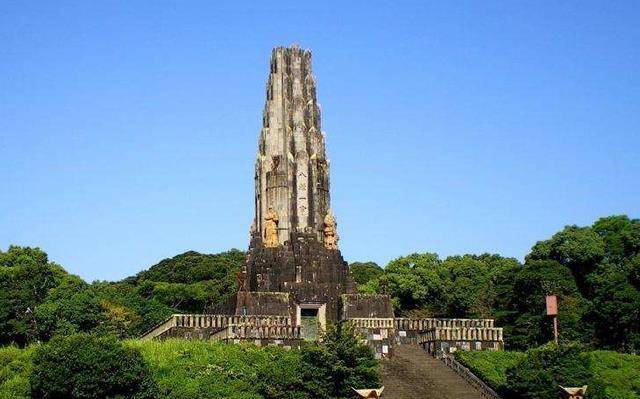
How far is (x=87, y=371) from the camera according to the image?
29969mm

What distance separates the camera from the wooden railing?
34.7 m

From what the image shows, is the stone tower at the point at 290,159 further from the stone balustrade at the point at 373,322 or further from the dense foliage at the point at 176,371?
the dense foliage at the point at 176,371

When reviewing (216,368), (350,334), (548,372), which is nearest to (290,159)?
(216,368)

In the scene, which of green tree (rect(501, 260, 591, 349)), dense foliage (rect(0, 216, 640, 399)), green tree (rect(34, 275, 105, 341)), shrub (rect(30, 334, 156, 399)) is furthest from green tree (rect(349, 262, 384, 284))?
shrub (rect(30, 334, 156, 399))

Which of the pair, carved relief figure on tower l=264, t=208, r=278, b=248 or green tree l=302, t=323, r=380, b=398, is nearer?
green tree l=302, t=323, r=380, b=398

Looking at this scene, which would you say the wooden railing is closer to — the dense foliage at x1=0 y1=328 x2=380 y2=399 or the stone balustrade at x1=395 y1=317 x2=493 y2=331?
the stone balustrade at x1=395 y1=317 x2=493 y2=331

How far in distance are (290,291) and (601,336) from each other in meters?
17.3

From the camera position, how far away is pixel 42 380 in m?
30.2

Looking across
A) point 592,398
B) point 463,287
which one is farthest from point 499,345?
point 463,287

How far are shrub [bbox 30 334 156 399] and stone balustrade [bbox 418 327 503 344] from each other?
1381cm

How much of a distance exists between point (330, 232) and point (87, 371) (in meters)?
17.7

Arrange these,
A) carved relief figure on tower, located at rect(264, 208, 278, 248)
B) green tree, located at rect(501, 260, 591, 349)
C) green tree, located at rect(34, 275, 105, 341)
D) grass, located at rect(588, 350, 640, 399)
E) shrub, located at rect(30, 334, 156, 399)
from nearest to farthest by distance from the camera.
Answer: shrub, located at rect(30, 334, 156, 399), grass, located at rect(588, 350, 640, 399), carved relief figure on tower, located at rect(264, 208, 278, 248), green tree, located at rect(34, 275, 105, 341), green tree, located at rect(501, 260, 591, 349)

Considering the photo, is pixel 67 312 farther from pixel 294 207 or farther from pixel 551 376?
pixel 551 376

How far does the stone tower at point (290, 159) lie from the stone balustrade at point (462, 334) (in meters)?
8.00
